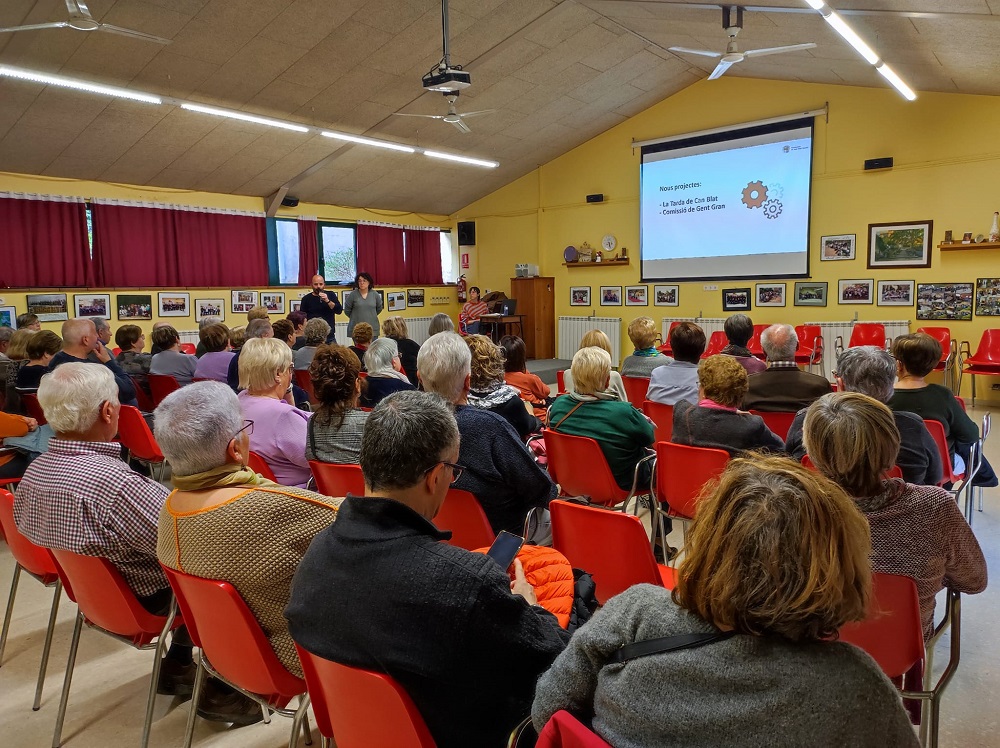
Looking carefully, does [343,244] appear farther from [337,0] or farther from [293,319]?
[337,0]

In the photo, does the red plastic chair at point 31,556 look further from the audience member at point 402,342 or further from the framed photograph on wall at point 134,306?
the framed photograph on wall at point 134,306

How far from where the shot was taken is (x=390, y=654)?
1172 mm

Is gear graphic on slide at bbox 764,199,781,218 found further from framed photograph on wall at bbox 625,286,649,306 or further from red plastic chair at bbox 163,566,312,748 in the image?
red plastic chair at bbox 163,566,312,748

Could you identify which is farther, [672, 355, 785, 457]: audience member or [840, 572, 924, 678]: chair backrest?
[672, 355, 785, 457]: audience member

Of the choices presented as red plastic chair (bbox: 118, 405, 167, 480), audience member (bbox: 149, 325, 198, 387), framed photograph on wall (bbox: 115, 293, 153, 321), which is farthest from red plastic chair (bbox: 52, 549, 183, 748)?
framed photograph on wall (bbox: 115, 293, 153, 321)

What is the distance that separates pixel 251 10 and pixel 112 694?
568cm

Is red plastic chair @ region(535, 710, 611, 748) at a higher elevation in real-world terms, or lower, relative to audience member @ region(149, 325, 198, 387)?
lower

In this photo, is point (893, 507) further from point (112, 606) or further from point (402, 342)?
point (402, 342)

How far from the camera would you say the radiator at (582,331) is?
11.1 metres

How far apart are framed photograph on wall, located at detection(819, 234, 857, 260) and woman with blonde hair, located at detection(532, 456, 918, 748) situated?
9081 mm

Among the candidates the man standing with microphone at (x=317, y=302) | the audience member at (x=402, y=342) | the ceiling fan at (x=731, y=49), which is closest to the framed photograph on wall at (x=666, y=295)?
the ceiling fan at (x=731, y=49)

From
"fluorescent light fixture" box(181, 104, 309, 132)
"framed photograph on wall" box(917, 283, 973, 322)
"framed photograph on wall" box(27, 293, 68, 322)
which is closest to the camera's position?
"fluorescent light fixture" box(181, 104, 309, 132)

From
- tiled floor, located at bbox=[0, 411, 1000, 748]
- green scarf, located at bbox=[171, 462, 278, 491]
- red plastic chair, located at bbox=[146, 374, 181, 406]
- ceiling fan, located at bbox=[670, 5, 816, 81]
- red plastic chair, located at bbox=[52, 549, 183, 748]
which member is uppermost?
ceiling fan, located at bbox=[670, 5, 816, 81]

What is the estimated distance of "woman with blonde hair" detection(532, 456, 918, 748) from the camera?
0.84 metres
